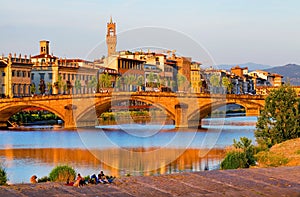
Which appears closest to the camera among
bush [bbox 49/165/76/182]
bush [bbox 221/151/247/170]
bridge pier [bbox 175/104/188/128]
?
bush [bbox 49/165/76/182]

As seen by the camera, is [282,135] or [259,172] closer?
[259,172]

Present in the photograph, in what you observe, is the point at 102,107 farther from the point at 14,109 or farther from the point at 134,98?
the point at 14,109

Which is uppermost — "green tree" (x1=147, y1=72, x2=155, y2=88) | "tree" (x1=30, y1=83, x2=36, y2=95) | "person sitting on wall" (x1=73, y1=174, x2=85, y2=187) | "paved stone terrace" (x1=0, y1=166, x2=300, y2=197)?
"green tree" (x1=147, y1=72, x2=155, y2=88)

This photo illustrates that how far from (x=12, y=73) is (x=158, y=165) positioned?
64607mm

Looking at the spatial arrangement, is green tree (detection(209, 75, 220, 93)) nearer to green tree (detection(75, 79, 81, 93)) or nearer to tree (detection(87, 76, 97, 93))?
tree (detection(87, 76, 97, 93))

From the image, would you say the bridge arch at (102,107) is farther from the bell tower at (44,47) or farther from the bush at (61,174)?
the bell tower at (44,47)

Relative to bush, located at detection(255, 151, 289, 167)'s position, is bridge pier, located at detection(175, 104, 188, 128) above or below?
above

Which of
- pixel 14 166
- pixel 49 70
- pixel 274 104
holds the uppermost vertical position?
pixel 49 70

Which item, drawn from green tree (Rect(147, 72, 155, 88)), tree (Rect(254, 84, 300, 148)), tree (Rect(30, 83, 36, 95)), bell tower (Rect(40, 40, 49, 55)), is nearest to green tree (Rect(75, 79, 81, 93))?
tree (Rect(30, 83, 36, 95))

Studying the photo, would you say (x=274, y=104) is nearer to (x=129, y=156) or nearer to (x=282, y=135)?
(x=282, y=135)

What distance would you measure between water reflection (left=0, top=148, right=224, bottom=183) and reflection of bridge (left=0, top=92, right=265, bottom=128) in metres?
23.0

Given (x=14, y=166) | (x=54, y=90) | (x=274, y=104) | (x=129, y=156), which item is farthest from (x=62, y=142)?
(x=54, y=90)

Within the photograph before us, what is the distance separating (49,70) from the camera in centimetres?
10244

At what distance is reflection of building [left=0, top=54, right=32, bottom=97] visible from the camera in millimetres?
92375
